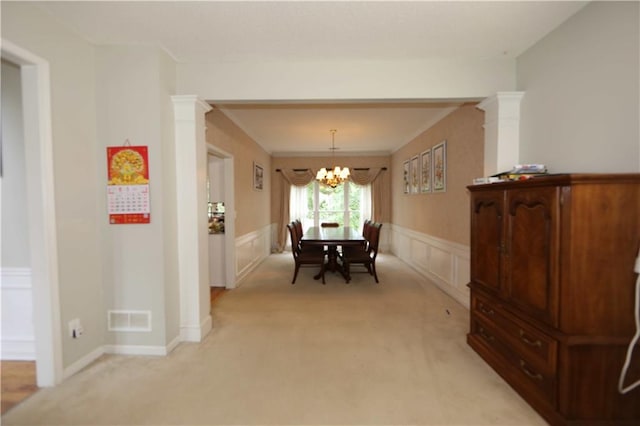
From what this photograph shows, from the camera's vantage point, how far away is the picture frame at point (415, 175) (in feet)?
18.1

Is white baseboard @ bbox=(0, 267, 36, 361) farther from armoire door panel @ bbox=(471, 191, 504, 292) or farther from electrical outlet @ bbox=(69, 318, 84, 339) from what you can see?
armoire door panel @ bbox=(471, 191, 504, 292)

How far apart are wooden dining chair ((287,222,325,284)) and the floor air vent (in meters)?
2.35

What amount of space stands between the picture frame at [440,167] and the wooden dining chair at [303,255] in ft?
6.53

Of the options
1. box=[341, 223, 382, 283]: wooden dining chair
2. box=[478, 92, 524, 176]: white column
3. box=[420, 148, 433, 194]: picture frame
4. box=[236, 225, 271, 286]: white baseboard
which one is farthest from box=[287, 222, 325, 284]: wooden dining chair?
box=[478, 92, 524, 176]: white column

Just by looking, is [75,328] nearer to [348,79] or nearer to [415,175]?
[348,79]

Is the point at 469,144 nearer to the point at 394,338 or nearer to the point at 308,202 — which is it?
the point at 394,338

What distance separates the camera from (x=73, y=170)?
2.29m

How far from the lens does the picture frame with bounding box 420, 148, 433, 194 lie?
16.2 feet

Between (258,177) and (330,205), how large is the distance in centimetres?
237

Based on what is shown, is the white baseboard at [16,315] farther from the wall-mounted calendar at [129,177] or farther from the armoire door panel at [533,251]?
the armoire door panel at [533,251]

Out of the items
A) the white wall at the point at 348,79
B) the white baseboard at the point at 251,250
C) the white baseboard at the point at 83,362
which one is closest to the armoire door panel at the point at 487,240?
the white wall at the point at 348,79

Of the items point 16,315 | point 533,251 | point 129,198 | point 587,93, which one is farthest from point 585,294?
point 16,315

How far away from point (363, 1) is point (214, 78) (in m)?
1.50

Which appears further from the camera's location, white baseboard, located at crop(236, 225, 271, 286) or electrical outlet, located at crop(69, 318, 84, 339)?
white baseboard, located at crop(236, 225, 271, 286)
